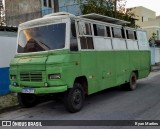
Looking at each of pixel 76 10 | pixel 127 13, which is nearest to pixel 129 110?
pixel 127 13

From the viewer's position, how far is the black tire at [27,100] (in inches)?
363

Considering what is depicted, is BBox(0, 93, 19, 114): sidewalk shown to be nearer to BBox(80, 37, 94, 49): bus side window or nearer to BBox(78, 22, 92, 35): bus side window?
BBox(80, 37, 94, 49): bus side window

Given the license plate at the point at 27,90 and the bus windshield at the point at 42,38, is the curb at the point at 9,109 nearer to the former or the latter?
the license plate at the point at 27,90

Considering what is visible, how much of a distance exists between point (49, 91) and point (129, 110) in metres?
2.37

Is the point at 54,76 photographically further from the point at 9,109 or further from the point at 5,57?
the point at 5,57

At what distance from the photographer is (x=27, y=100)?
9453mm

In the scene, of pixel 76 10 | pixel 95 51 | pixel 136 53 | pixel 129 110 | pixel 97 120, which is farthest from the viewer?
pixel 76 10

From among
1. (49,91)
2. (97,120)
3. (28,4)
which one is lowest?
(97,120)

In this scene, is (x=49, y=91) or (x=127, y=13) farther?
(x=127, y=13)

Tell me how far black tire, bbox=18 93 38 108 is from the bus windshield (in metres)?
1.44

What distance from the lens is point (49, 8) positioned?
1066 inches

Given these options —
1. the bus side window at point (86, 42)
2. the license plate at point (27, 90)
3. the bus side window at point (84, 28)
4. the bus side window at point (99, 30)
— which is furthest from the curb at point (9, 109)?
the bus side window at point (99, 30)

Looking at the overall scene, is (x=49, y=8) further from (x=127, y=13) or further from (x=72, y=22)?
(x=72, y=22)

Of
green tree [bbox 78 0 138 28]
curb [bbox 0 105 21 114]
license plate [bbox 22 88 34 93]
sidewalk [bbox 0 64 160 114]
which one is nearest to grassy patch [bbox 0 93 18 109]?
sidewalk [bbox 0 64 160 114]
